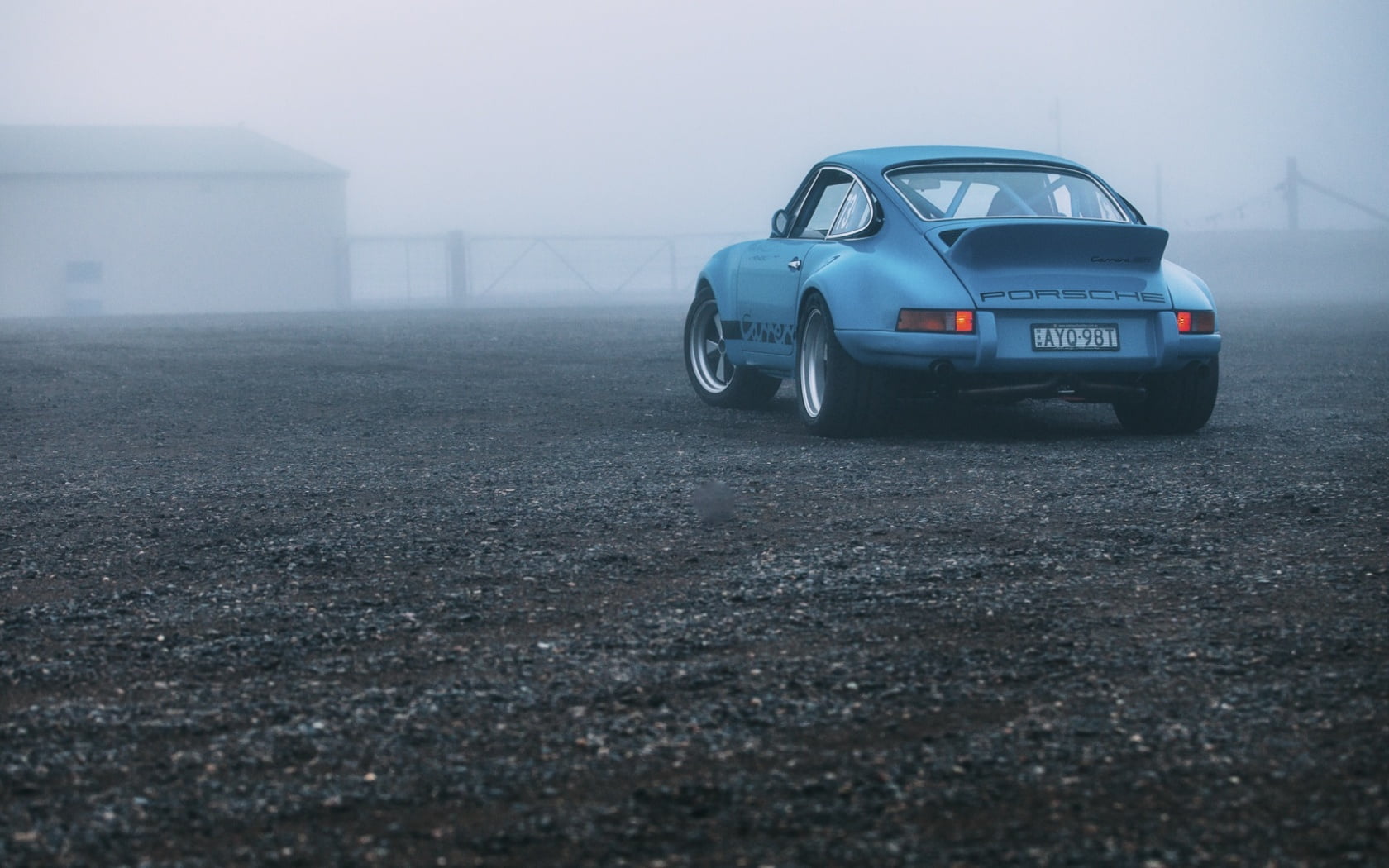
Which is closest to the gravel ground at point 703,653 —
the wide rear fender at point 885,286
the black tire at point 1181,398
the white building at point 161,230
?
the black tire at point 1181,398

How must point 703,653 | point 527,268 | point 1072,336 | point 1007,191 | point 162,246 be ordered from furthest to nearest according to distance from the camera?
point 162,246, point 527,268, point 1007,191, point 1072,336, point 703,653

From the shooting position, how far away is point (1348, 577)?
4.00 metres

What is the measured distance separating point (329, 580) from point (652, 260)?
162ft

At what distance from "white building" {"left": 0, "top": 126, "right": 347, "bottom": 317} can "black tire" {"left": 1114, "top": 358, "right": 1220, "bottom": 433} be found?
48.3 m

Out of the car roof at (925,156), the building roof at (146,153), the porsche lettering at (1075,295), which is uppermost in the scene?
the building roof at (146,153)

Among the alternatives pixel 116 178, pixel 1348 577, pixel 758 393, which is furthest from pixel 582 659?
pixel 116 178

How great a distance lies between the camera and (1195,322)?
7117 mm

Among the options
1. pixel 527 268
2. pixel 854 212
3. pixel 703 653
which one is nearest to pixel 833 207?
pixel 854 212

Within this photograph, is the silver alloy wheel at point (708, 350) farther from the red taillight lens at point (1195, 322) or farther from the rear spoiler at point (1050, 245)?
the red taillight lens at point (1195, 322)

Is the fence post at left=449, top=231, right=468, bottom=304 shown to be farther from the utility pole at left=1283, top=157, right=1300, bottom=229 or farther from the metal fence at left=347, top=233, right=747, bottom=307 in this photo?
the utility pole at left=1283, top=157, right=1300, bottom=229

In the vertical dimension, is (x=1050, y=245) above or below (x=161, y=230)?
below

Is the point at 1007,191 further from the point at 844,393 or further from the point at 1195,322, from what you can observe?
the point at 844,393

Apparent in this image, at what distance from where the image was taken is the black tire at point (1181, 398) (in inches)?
289

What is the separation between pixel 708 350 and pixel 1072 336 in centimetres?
284
